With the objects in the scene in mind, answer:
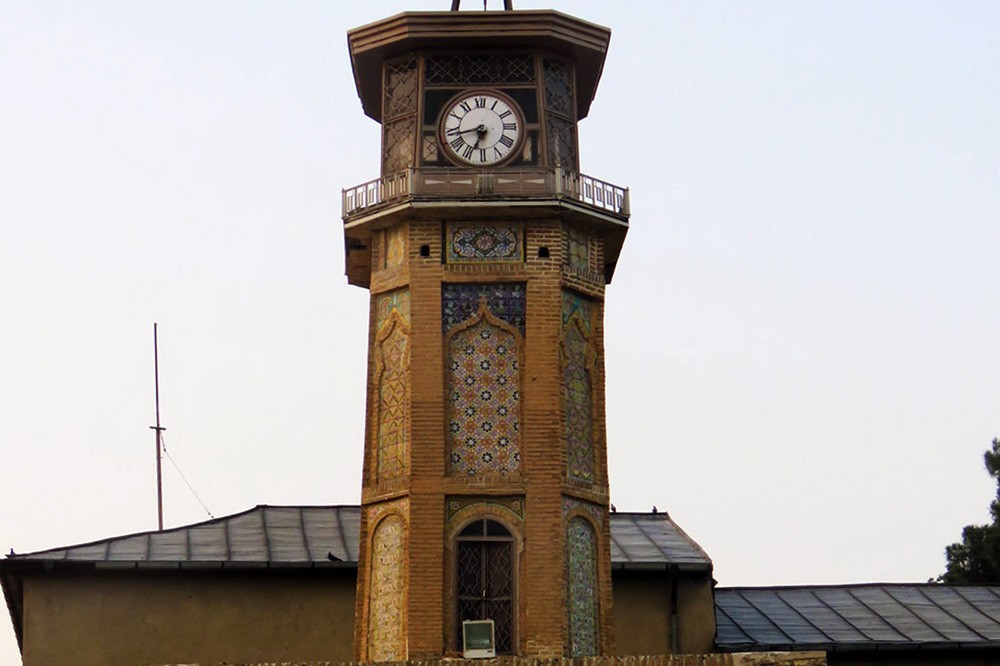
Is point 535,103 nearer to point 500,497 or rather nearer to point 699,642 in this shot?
point 500,497

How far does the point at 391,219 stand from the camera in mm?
40906

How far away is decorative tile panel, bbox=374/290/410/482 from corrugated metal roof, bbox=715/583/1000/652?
8917 mm

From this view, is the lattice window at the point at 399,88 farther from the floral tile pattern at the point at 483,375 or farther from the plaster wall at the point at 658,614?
the plaster wall at the point at 658,614

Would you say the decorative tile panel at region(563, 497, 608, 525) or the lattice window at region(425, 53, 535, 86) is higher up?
the lattice window at region(425, 53, 535, 86)

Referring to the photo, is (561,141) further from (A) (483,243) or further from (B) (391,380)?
(B) (391,380)

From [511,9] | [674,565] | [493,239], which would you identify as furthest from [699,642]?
[511,9]

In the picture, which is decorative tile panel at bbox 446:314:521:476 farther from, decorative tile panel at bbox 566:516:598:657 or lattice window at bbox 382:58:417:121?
lattice window at bbox 382:58:417:121

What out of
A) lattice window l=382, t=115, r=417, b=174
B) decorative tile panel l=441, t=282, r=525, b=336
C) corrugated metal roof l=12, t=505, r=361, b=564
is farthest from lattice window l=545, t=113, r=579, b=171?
corrugated metal roof l=12, t=505, r=361, b=564

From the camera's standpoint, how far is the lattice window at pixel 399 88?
137ft

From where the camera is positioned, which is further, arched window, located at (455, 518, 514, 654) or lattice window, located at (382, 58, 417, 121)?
lattice window, located at (382, 58, 417, 121)

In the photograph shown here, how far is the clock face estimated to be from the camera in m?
41.2

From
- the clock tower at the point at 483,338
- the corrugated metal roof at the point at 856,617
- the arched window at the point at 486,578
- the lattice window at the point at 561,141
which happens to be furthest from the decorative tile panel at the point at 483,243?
the corrugated metal roof at the point at 856,617

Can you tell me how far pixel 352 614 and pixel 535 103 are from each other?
1048 centimetres

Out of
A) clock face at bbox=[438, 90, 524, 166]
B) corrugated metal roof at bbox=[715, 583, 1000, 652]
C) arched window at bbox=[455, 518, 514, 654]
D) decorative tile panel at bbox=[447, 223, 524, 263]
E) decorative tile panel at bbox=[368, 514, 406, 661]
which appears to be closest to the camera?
arched window at bbox=[455, 518, 514, 654]
